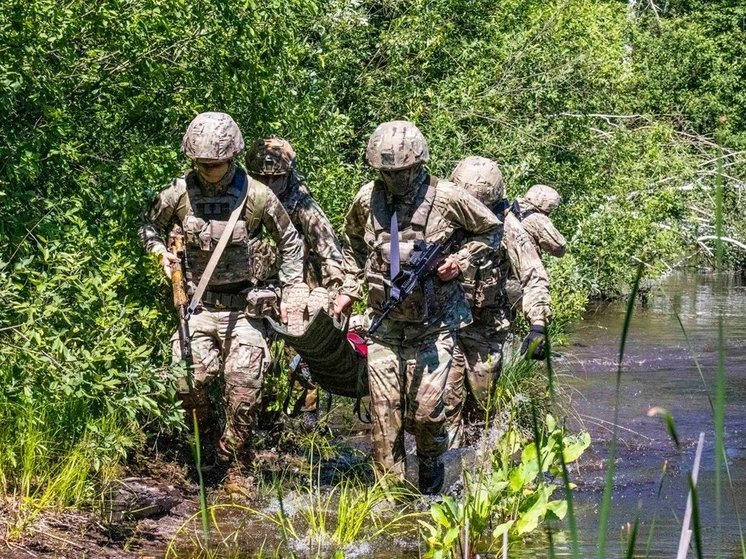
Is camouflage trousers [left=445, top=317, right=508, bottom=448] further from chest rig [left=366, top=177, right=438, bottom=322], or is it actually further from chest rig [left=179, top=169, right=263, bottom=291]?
chest rig [left=179, top=169, right=263, bottom=291]

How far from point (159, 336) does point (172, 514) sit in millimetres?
1430

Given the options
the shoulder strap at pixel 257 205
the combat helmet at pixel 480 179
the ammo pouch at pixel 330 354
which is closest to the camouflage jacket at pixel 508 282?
the combat helmet at pixel 480 179

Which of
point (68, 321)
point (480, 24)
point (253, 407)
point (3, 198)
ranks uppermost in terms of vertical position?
point (480, 24)

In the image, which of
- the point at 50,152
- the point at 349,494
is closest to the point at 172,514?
the point at 349,494

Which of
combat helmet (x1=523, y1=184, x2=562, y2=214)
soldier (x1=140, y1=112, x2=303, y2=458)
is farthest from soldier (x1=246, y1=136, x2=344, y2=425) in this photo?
combat helmet (x1=523, y1=184, x2=562, y2=214)

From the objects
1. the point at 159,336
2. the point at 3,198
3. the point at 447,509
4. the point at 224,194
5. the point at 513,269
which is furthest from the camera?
the point at 513,269

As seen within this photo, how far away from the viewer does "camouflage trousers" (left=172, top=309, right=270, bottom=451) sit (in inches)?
316

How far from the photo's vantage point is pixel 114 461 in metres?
7.28

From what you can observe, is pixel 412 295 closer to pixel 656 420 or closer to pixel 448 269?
pixel 448 269

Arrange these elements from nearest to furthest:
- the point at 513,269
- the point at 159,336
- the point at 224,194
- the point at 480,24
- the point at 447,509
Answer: the point at 447,509 → the point at 224,194 → the point at 159,336 → the point at 513,269 → the point at 480,24

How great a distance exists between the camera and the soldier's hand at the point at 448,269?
7.72 m

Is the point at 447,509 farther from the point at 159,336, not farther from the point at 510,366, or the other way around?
the point at 510,366

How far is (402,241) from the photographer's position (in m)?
7.82

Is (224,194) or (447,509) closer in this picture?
(447,509)
